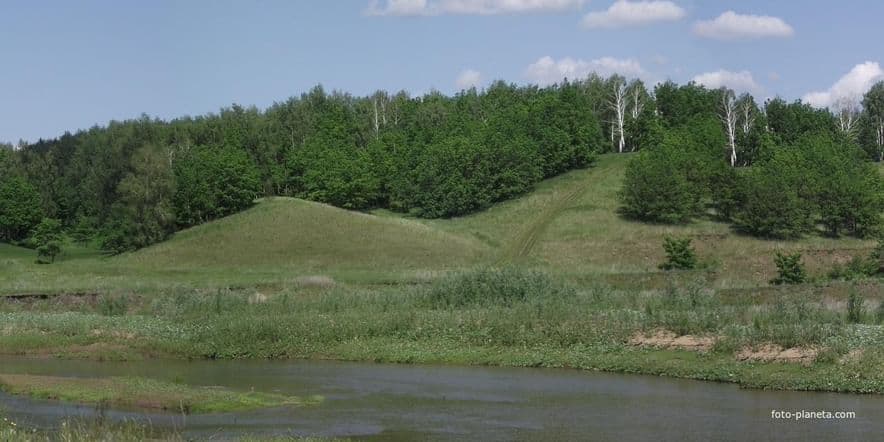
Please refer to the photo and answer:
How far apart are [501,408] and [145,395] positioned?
13490mm

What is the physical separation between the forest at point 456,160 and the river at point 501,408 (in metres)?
77.0

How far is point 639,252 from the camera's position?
359 ft

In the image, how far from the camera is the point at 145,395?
38.6 m

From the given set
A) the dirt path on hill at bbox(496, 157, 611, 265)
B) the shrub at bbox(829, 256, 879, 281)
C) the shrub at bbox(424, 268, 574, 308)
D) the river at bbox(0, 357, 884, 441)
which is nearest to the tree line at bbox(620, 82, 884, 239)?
the dirt path on hill at bbox(496, 157, 611, 265)

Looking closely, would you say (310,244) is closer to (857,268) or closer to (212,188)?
(212,188)

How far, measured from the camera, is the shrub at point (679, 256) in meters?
99.6

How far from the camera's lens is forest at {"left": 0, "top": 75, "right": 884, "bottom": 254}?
120m

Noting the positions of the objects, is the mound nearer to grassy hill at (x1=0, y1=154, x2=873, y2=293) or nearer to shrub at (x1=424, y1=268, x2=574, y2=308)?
grassy hill at (x1=0, y1=154, x2=873, y2=293)

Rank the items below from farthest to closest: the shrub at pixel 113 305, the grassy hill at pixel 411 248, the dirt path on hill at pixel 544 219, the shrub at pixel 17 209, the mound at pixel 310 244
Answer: the shrub at pixel 17 209 → the dirt path on hill at pixel 544 219 → the mound at pixel 310 244 → the grassy hill at pixel 411 248 → the shrub at pixel 113 305

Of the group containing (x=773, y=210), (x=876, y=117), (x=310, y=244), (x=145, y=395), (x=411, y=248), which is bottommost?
(x=145, y=395)

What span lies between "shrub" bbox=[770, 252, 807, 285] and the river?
5438 cm

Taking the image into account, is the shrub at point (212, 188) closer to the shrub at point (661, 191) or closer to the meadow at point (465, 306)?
the meadow at point (465, 306)

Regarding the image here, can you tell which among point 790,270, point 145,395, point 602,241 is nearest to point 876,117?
point 602,241

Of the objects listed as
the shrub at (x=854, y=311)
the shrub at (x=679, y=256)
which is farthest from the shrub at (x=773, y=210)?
the shrub at (x=854, y=311)
